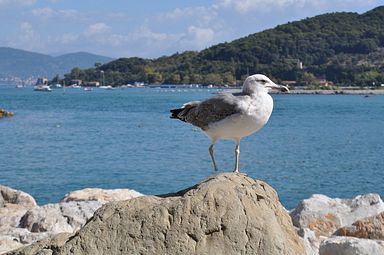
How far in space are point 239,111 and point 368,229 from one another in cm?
463

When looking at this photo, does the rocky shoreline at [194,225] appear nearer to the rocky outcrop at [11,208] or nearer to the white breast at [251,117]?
the white breast at [251,117]

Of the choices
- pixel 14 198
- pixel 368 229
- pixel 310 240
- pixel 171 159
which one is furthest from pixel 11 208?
pixel 171 159

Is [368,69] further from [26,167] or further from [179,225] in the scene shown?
[179,225]

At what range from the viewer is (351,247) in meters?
9.13

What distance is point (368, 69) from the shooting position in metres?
191

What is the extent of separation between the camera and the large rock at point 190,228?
6.22 metres

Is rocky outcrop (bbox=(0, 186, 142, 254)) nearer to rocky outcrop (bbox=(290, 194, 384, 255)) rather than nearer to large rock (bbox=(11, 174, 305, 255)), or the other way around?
large rock (bbox=(11, 174, 305, 255))

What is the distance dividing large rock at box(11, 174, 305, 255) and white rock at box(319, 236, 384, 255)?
9.50 ft

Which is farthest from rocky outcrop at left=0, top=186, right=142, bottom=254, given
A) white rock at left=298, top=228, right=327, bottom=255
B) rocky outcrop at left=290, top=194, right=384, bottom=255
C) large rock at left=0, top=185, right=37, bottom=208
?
rocky outcrop at left=290, top=194, right=384, bottom=255

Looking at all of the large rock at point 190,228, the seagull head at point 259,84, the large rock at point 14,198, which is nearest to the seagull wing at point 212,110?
the seagull head at point 259,84

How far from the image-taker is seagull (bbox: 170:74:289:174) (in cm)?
722

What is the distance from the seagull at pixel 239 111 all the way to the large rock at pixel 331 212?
537cm

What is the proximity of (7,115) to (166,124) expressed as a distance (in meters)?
23.8

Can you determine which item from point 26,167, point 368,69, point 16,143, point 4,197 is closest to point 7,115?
point 16,143
